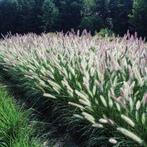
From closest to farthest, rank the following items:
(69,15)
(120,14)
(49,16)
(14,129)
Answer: (14,129) < (120,14) < (49,16) < (69,15)

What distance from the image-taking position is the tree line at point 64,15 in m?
46.3

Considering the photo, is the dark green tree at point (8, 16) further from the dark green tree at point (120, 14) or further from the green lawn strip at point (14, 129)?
the green lawn strip at point (14, 129)

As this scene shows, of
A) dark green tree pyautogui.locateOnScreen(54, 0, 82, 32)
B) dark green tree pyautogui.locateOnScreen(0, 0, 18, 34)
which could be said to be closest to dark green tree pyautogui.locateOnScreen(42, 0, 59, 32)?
dark green tree pyautogui.locateOnScreen(54, 0, 82, 32)

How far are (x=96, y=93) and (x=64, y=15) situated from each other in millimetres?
48858

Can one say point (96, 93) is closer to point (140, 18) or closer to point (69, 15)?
point (140, 18)

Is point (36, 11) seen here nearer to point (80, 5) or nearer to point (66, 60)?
point (80, 5)

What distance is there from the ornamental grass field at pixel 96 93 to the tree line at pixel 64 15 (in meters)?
36.3

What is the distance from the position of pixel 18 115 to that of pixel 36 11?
50.4m

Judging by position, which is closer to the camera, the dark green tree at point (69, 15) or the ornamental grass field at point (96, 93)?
the ornamental grass field at point (96, 93)

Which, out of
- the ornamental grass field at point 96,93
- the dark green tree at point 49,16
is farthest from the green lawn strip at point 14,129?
the dark green tree at point 49,16

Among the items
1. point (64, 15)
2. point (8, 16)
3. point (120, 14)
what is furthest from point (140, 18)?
point (8, 16)

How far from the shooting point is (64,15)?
53594 mm

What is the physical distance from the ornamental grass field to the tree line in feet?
119

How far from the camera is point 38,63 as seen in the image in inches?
298
